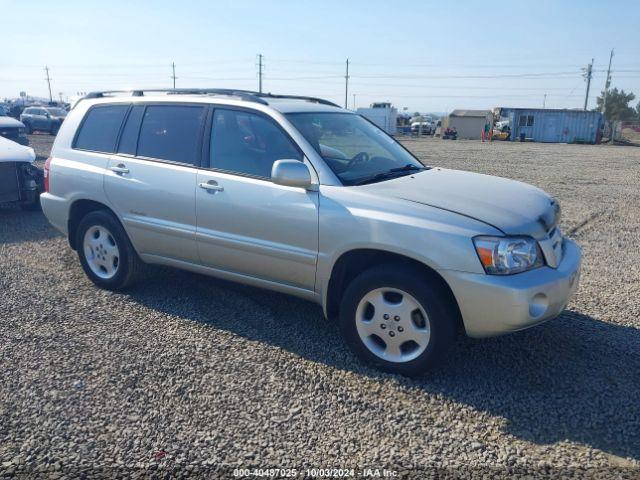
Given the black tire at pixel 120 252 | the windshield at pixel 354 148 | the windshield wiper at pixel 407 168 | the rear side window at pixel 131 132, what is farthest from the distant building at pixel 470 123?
the black tire at pixel 120 252

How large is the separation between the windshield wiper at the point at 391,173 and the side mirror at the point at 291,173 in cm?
39

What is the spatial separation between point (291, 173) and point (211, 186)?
852 millimetres

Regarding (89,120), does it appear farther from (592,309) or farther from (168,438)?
(592,309)

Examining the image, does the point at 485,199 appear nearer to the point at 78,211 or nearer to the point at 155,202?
the point at 155,202

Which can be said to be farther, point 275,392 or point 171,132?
point 171,132

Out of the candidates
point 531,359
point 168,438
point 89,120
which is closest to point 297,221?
point 168,438

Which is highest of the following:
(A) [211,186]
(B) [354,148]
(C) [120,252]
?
(B) [354,148]

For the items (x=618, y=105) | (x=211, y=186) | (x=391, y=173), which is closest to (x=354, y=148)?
(x=391, y=173)

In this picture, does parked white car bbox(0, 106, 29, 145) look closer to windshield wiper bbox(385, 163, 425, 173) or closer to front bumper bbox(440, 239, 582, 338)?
windshield wiper bbox(385, 163, 425, 173)

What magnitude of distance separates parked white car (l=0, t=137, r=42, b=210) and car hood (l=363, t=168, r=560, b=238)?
6581mm

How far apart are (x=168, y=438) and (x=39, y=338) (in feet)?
5.92

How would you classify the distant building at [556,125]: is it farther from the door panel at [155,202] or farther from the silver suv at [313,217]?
the door panel at [155,202]

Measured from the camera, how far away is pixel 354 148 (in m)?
4.39

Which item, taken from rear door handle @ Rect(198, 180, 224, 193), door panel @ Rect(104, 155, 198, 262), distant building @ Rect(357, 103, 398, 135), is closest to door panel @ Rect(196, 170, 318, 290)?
rear door handle @ Rect(198, 180, 224, 193)
